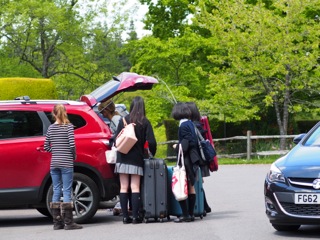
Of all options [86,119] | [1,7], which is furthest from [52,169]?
[1,7]

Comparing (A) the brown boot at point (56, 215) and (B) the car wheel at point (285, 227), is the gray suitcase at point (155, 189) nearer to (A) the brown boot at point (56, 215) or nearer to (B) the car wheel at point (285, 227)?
(A) the brown boot at point (56, 215)

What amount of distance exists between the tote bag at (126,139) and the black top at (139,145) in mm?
93

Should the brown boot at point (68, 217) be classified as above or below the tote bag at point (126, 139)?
below

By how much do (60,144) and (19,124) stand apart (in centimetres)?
99

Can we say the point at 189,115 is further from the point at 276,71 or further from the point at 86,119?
the point at 276,71

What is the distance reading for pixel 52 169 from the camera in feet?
40.3

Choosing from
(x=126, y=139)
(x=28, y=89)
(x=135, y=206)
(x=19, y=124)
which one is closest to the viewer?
(x=126, y=139)

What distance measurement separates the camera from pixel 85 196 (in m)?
12.9

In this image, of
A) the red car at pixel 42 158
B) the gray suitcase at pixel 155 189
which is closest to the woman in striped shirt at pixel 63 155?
the red car at pixel 42 158

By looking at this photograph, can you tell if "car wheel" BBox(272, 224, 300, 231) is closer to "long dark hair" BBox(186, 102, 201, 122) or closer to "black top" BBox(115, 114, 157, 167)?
"black top" BBox(115, 114, 157, 167)

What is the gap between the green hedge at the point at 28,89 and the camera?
2875 cm

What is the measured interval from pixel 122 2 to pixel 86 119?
4042 cm

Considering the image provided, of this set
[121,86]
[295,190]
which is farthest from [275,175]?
[121,86]

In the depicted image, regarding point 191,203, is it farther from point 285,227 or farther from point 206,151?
point 285,227
